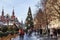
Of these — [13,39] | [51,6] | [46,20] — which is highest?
[51,6]

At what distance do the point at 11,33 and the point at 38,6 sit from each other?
4648 millimetres

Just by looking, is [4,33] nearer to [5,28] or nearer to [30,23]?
[5,28]

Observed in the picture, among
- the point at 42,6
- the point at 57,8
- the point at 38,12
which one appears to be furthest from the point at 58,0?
the point at 38,12

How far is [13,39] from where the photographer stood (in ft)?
48.8

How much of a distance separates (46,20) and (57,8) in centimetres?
469

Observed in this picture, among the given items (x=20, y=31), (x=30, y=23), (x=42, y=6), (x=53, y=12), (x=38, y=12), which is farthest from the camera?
(x=30, y=23)

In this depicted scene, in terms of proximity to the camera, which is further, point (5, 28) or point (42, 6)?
point (42, 6)

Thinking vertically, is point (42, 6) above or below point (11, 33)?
above

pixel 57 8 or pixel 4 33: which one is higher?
pixel 57 8

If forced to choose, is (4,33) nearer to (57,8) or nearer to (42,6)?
(57,8)

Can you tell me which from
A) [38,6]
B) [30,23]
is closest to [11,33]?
[38,6]

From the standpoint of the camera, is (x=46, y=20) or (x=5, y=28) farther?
(x=46, y=20)

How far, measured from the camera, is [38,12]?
64.7ft

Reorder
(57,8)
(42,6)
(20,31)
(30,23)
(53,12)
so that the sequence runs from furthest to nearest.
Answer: (30,23)
(42,6)
(20,31)
(53,12)
(57,8)
